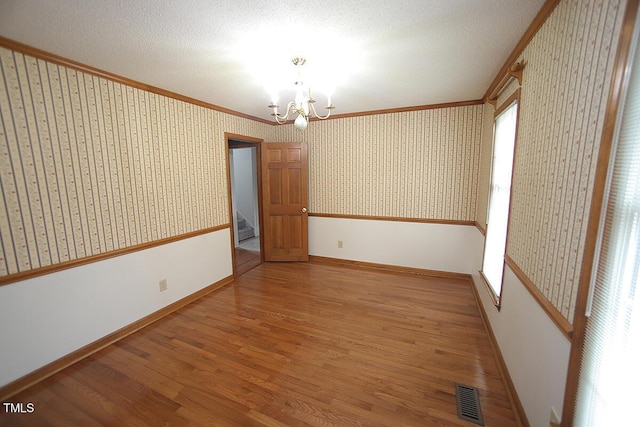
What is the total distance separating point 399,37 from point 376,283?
9.28 ft

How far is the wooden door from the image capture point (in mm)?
4191

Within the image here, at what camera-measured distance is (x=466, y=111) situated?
3367 millimetres

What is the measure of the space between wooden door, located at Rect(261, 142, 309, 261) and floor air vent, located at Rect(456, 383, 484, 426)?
2.99m

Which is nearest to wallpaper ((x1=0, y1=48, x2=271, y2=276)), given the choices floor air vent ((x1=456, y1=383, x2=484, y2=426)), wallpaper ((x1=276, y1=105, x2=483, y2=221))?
wallpaper ((x1=276, y1=105, x2=483, y2=221))

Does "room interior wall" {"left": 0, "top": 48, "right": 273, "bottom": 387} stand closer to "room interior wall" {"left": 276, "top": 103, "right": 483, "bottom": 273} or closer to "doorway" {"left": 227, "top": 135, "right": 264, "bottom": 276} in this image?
"room interior wall" {"left": 276, "top": 103, "right": 483, "bottom": 273}

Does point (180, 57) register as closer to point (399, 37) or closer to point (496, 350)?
point (399, 37)

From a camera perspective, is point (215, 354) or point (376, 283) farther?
point (376, 283)

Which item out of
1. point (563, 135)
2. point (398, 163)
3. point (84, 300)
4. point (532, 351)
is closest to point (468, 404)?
point (532, 351)

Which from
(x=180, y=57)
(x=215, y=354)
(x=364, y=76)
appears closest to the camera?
(x=180, y=57)

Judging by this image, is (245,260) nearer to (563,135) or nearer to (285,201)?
(285,201)

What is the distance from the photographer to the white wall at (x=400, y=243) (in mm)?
3613

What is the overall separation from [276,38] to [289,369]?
240cm

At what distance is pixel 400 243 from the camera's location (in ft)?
12.9

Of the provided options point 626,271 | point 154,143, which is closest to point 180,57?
point 154,143
